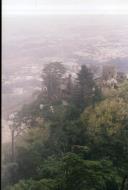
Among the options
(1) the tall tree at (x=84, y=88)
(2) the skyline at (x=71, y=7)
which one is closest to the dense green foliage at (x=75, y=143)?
(1) the tall tree at (x=84, y=88)

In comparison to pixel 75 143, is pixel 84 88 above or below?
above

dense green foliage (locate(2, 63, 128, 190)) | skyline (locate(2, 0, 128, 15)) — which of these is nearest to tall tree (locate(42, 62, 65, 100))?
dense green foliage (locate(2, 63, 128, 190))

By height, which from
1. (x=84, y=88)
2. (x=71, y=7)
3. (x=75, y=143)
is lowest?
(x=75, y=143)

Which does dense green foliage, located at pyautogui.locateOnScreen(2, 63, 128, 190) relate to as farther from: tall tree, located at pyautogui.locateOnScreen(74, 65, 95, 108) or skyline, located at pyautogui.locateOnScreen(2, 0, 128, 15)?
skyline, located at pyautogui.locateOnScreen(2, 0, 128, 15)

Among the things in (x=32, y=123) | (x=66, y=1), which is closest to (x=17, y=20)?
(x=66, y=1)

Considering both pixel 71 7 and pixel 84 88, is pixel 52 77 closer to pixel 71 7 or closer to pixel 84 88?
pixel 84 88

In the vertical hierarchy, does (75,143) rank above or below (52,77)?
below

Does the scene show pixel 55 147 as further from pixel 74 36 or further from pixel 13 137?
pixel 74 36

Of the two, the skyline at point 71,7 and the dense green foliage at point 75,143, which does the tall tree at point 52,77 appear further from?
the skyline at point 71,7

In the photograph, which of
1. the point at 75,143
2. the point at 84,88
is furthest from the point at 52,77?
the point at 75,143

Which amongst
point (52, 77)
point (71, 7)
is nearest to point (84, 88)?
point (52, 77)
